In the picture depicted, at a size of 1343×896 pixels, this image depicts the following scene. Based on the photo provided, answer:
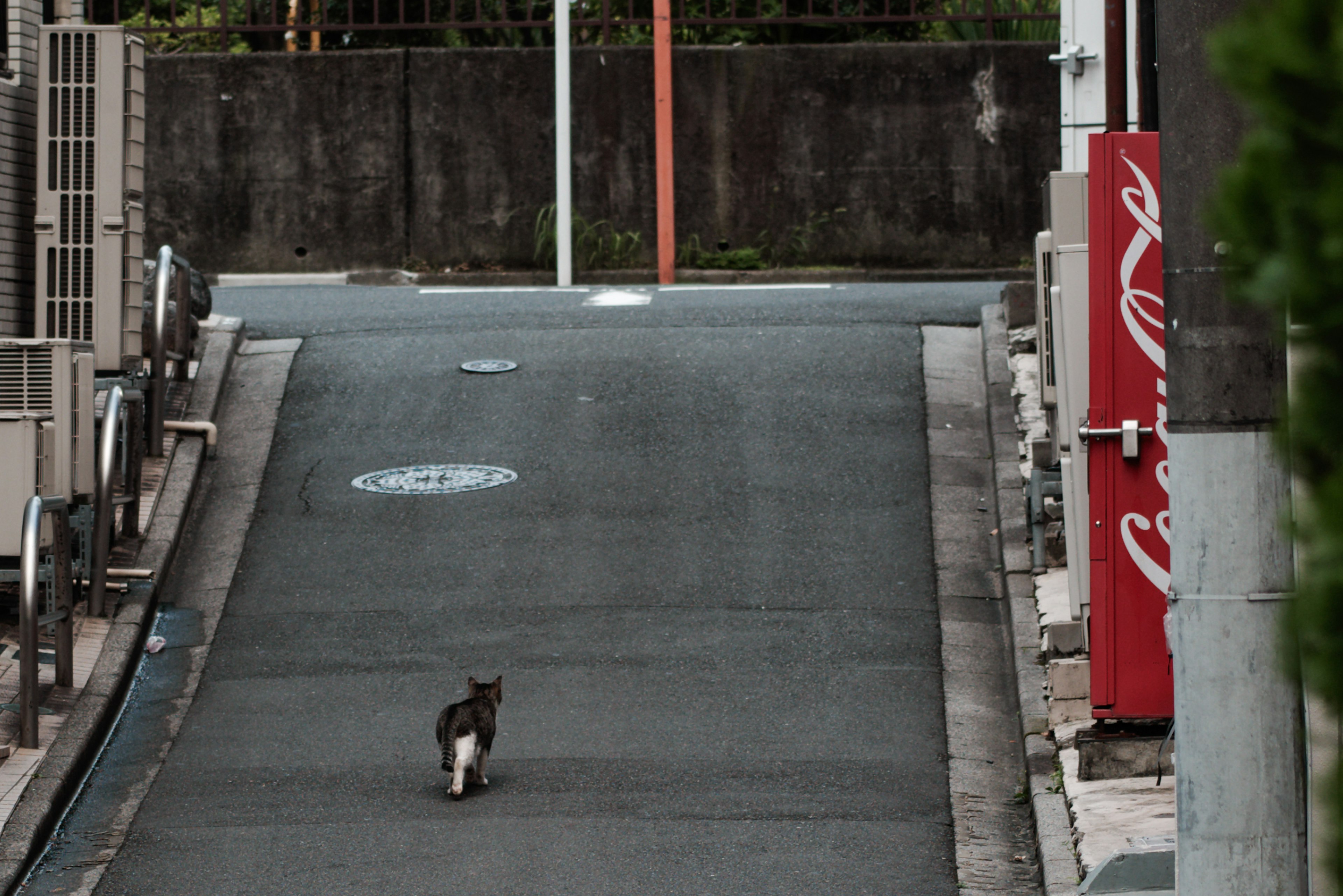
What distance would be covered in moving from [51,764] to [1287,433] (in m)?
6.61

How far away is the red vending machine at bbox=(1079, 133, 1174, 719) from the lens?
6.16 m

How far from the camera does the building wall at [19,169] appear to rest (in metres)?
10.3

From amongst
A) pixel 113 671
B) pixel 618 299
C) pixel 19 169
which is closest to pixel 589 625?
pixel 113 671

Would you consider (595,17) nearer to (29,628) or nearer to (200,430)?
(200,430)

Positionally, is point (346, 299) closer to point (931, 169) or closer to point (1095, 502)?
point (931, 169)

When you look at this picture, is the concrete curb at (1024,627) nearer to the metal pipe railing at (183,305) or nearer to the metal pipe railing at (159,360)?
the metal pipe railing at (159,360)

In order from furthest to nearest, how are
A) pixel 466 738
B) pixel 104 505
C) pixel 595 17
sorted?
pixel 595 17, pixel 104 505, pixel 466 738

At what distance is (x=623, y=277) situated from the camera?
68.0 ft

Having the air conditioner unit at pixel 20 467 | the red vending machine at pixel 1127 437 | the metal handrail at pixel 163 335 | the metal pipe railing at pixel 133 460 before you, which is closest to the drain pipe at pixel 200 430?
the metal handrail at pixel 163 335

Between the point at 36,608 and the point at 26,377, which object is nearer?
the point at 36,608

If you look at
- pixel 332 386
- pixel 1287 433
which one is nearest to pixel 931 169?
pixel 332 386

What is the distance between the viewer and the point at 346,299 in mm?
16625

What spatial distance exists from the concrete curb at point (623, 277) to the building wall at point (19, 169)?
9392 mm

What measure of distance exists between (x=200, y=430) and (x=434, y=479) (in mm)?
1792
